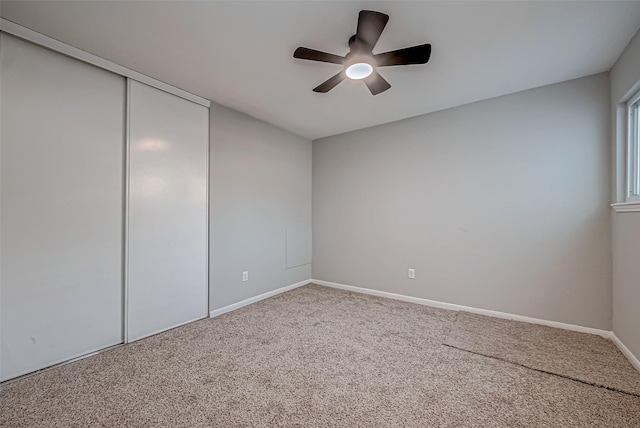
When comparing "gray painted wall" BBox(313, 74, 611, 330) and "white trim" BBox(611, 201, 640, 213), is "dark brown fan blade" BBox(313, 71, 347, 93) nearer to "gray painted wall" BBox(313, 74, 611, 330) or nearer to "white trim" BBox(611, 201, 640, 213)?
"gray painted wall" BBox(313, 74, 611, 330)

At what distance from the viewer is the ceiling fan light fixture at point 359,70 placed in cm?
200

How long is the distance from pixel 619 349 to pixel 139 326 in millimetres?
4167

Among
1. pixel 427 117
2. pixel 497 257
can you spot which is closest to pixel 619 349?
pixel 497 257

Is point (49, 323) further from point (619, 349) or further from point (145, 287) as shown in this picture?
point (619, 349)

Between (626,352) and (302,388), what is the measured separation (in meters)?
2.57

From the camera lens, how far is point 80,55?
6.93 feet

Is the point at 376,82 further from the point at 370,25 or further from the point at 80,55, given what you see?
the point at 80,55

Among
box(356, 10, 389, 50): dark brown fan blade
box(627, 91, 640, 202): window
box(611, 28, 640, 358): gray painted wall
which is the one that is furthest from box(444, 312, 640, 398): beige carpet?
box(356, 10, 389, 50): dark brown fan blade

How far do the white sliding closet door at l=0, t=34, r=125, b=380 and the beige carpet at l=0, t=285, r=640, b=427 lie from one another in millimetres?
282

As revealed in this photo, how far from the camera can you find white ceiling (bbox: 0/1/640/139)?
1.70 m

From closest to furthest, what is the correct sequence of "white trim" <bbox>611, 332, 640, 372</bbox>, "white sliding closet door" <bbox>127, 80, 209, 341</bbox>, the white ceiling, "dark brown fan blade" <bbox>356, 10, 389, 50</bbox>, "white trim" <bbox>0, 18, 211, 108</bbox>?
"dark brown fan blade" <bbox>356, 10, 389, 50</bbox> → the white ceiling → "white trim" <bbox>0, 18, 211, 108</bbox> → "white trim" <bbox>611, 332, 640, 372</bbox> → "white sliding closet door" <bbox>127, 80, 209, 341</bbox>

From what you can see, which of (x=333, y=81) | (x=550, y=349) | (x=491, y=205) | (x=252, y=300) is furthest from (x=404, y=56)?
(x=252, y=300)

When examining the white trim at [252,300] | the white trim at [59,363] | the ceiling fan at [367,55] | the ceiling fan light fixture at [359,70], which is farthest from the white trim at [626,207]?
the white trim at [59,363]

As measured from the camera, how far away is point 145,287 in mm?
2508
